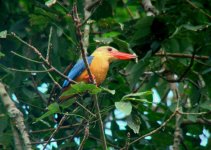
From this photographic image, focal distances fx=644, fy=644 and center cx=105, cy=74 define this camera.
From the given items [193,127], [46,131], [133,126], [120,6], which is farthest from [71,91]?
[120,6]

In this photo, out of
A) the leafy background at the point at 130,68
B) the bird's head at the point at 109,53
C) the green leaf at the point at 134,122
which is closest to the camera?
the green leaf at the point at 134,122

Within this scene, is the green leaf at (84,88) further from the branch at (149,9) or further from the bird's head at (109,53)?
the branch at (149,9)

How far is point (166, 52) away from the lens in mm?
6746

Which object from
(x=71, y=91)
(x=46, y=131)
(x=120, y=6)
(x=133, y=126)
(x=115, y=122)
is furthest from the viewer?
(x=120, y=6)

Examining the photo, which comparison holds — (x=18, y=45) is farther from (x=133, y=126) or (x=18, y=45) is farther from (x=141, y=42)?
(x=133, y=126)

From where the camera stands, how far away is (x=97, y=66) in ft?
20.8

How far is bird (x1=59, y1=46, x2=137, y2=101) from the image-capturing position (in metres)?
6.20

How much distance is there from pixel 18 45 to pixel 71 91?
2.72m

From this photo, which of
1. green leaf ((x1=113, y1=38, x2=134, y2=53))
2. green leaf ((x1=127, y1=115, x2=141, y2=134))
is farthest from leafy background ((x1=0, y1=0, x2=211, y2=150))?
green leaf ((x1=127, y1=115, x2=141, y2=134))

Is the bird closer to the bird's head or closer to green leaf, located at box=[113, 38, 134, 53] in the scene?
the bird's head

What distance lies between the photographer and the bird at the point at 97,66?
6204 millimetres

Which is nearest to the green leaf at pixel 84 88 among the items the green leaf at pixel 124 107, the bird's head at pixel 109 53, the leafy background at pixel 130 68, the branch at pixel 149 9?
the green leaf at pixel 124 107

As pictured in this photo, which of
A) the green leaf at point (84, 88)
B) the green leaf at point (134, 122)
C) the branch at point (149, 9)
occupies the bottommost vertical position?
the green leaf at point (134, 122)

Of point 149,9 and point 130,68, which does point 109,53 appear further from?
point 149,9
